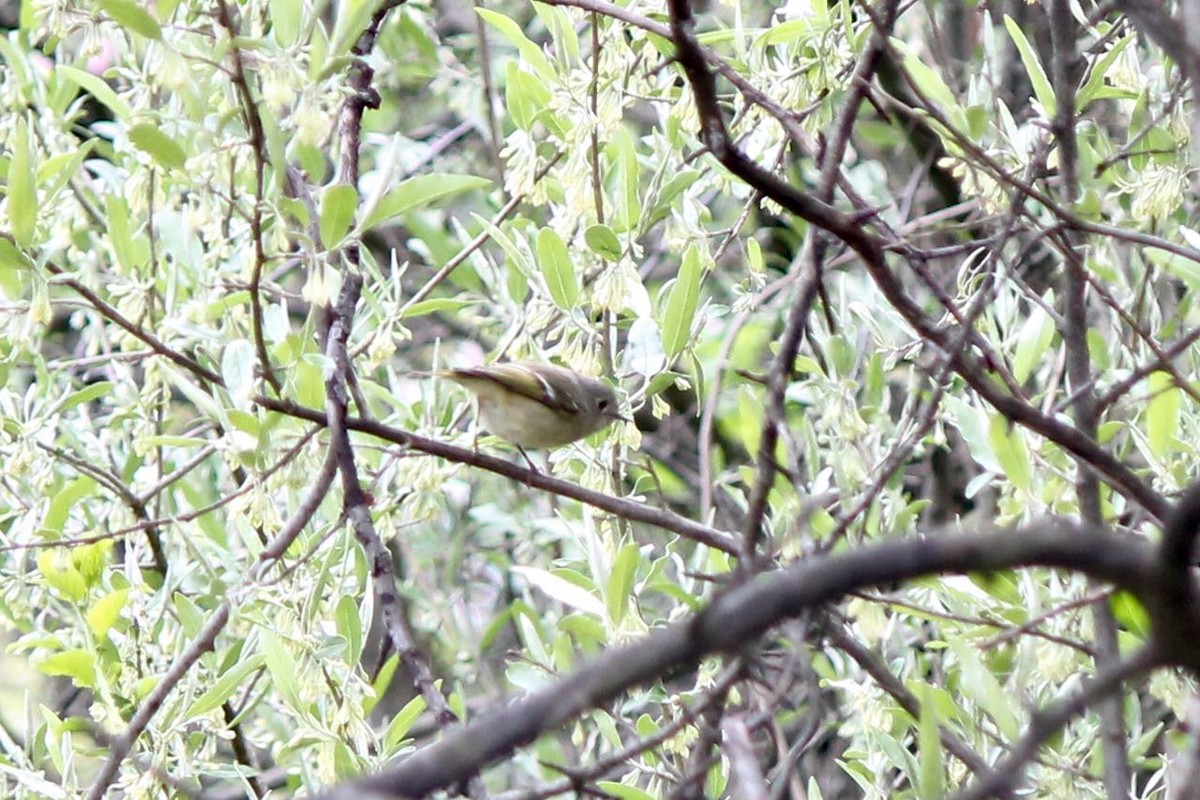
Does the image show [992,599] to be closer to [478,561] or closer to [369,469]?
[369,469]

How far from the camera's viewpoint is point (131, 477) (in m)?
3.20

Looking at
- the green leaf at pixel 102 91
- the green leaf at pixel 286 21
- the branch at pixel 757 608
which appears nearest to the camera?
the branch at pixel 757 608

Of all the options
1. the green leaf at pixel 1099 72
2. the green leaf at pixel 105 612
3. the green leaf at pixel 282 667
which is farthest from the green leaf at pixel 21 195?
the green leaf at pixel 1099 72

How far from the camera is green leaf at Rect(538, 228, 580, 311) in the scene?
254cm

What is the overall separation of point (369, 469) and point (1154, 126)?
1630 mm

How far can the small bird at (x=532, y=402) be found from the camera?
3.28 metres

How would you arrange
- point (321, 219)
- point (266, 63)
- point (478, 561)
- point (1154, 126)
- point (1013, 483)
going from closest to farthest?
point (266, 63)
point (321, 219)
point (1013, 483)
point (1154, 126)
point (478, 561)

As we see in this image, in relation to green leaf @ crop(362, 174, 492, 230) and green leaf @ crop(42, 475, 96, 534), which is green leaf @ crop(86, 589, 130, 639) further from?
green leaf @ crop(362, 174, 492, 230)

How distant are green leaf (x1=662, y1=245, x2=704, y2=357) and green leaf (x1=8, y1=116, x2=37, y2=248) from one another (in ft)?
3.35

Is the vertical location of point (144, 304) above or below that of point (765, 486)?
above

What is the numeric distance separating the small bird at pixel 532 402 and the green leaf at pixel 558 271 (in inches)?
21.6

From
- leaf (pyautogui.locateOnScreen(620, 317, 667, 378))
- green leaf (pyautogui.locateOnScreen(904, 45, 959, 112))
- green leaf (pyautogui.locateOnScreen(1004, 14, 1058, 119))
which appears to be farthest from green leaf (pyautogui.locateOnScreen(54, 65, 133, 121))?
green leaf (pyautogui.locateOnScreen(1004, 14, 1058, 119))

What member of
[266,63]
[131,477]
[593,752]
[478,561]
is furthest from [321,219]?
[478,561]

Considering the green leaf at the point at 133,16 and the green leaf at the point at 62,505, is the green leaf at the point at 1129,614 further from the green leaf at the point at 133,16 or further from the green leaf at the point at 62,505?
the green leaf at the point at 62,505
